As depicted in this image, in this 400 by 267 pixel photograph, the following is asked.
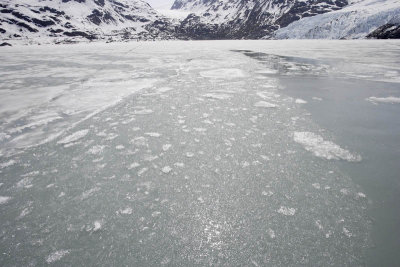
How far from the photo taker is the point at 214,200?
276cm

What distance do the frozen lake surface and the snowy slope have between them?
87.2 metres

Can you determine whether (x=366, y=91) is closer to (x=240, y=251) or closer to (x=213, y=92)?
(x=213, y=92)

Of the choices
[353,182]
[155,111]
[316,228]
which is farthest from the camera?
[155,111]

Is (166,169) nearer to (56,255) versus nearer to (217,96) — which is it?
(56,255)

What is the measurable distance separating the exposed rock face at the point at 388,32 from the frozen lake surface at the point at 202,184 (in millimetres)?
73401

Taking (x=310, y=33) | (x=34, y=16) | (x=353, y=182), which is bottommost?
(x=353, y=182)

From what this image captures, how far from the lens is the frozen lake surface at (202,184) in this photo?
2139 millimetres

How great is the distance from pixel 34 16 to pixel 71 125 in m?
206

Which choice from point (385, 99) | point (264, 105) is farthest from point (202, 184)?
point (385, 99)

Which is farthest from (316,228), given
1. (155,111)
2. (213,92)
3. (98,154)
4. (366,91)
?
(366,91)

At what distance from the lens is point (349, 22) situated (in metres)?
83.9

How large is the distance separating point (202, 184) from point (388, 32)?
8192cm

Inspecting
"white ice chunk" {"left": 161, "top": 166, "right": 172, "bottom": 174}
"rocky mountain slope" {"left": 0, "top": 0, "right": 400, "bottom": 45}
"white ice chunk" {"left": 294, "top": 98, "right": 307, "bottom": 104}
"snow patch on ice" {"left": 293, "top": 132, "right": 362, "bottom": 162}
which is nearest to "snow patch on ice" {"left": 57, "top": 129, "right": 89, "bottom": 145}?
"white ice chunk" {"left": 161, "top": 166, "right": 172, "bottom": 174}

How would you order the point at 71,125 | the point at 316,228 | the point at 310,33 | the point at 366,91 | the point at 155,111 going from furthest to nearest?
the point at 310,33 → the point at 366,91 → the point at 155,111 → the point at 71,125 → the point at 316,228
